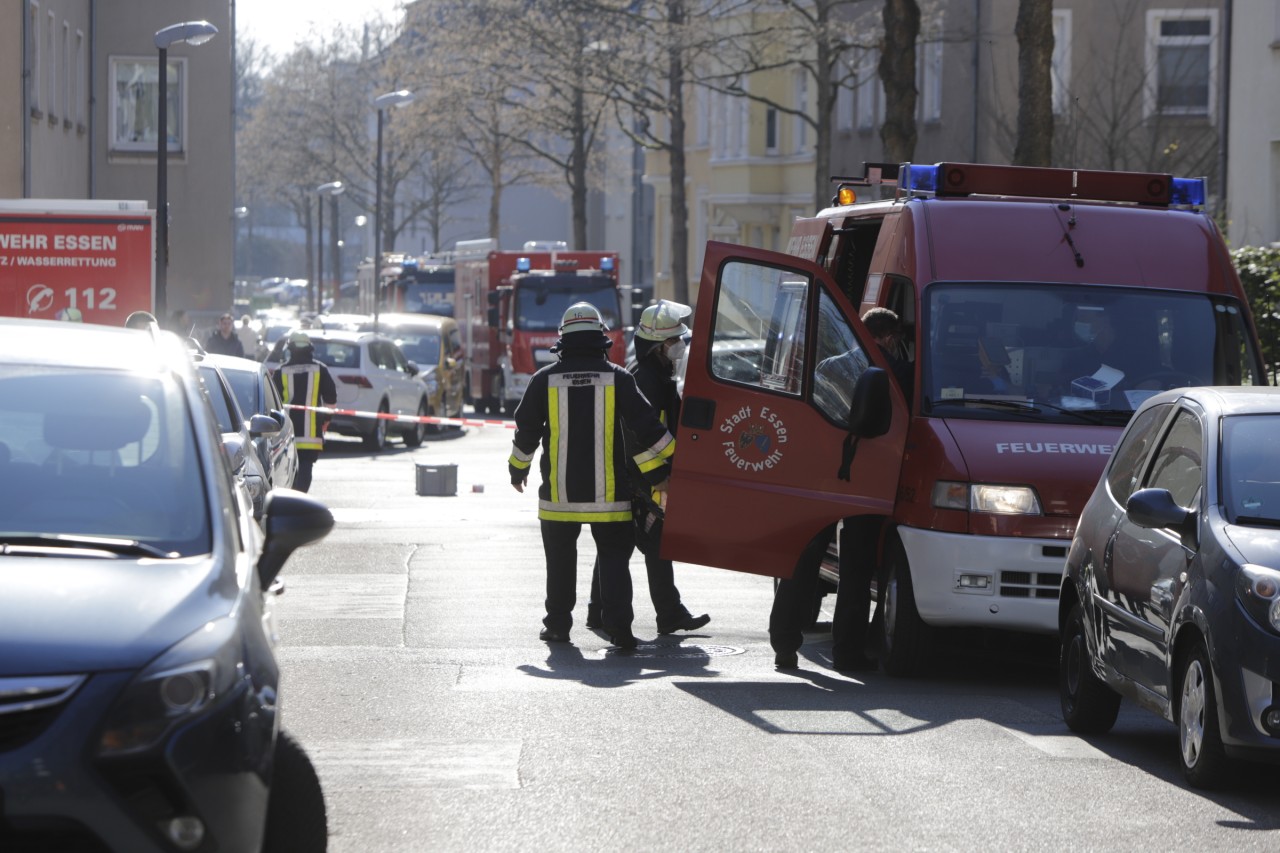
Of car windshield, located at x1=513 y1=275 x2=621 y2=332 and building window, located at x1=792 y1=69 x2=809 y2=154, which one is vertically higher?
building window, located at x1=792 y1=69 x2=809 y2=154

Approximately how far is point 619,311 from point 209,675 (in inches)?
1424

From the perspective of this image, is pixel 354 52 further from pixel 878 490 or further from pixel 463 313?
pixel 878 490

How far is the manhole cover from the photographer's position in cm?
1127

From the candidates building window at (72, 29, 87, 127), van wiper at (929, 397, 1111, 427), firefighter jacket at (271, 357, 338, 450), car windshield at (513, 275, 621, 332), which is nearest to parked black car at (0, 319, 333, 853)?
van wiper at (929, 397, 1111, 427)

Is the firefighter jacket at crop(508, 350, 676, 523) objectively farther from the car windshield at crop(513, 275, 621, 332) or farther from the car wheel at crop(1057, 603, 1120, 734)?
the car windshield at crop(513, 275, 621, 332)

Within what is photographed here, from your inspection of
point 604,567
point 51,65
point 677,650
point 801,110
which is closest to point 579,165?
point 801,110

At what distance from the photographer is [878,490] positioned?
1052 cm

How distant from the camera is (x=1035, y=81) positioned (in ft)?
67.4

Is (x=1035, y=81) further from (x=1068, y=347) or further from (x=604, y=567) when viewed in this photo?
(x=604, y=567)

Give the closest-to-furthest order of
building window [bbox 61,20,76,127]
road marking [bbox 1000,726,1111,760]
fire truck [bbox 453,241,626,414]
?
road marking [bbox 1000,726,1111,760] < building window [bbox 61,20,76,127] < fire truck [bbox 453,241,626,414]

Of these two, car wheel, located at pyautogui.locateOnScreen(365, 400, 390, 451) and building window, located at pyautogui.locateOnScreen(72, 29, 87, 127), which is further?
building window, located at pyautogui.locateOnScreen(72, 29, 87, 127)

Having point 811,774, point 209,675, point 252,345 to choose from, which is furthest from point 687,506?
point 252,345

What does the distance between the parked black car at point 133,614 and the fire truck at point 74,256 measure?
18.4 meters

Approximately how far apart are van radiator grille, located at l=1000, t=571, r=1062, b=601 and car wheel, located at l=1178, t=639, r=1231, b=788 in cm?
230
